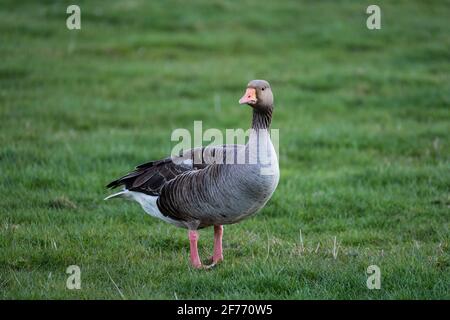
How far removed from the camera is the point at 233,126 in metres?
13.5

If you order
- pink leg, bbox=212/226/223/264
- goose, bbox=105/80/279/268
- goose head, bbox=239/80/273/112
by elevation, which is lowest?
pink leg, bbox=212/226/223/264

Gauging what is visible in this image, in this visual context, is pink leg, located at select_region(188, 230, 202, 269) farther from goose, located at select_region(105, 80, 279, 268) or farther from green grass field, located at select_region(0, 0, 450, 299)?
green grass field, located at select_region(0, 0, 450, 299)

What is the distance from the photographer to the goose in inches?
265

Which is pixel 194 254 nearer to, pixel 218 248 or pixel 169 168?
pixel 218 248

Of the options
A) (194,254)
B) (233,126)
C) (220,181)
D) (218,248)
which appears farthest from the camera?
(233,126)

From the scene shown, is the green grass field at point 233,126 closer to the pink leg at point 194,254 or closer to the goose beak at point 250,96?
the pink leg at point 194,254

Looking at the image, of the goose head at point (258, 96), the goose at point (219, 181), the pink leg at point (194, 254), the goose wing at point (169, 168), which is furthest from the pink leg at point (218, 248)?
the goose head at point (258, 96)

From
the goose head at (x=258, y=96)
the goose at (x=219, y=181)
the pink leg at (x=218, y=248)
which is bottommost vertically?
the pink leg at (x=218, y=248)

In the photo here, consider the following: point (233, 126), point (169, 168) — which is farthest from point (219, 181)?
point (233, 126)

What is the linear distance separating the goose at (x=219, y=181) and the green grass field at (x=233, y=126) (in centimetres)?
51

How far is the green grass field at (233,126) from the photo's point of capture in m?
6.96

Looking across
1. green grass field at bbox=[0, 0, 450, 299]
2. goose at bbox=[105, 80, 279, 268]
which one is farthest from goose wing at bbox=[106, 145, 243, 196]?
green grass field at bbox=[0, 0, 450, 299]

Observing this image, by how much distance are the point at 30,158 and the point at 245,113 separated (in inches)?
192

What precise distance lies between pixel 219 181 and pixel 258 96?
0.94 metres
